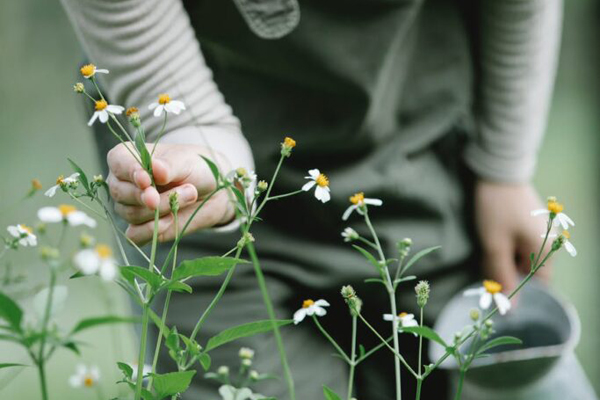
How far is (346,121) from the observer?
913 mm

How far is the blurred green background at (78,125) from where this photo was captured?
6.55 feet

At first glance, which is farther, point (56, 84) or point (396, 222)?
point (56, 84)

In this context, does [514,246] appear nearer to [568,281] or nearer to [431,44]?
[431,44]

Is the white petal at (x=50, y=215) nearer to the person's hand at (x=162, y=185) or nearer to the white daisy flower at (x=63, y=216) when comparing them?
the white daisy flower at (x=63, y=216)

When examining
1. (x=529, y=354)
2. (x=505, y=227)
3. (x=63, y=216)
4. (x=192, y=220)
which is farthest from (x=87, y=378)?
(x=505, y=227)

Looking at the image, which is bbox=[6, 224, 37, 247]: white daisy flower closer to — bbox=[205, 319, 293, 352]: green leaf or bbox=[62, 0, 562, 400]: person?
bbox=[205, 319, 293, 352]: green leaf

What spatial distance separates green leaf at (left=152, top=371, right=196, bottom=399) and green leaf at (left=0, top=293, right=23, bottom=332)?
0.08 metres

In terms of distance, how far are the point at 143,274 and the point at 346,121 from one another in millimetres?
553

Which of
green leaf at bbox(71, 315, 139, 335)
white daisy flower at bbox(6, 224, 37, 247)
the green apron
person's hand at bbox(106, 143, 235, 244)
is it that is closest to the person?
the green apron

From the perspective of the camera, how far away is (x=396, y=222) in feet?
3.22

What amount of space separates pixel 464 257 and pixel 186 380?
69 centimetres

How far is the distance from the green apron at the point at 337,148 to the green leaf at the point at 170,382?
Result: 483 mm

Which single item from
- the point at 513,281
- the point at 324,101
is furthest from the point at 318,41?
the point at 513,281

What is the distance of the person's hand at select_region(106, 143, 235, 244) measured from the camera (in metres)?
0.51
